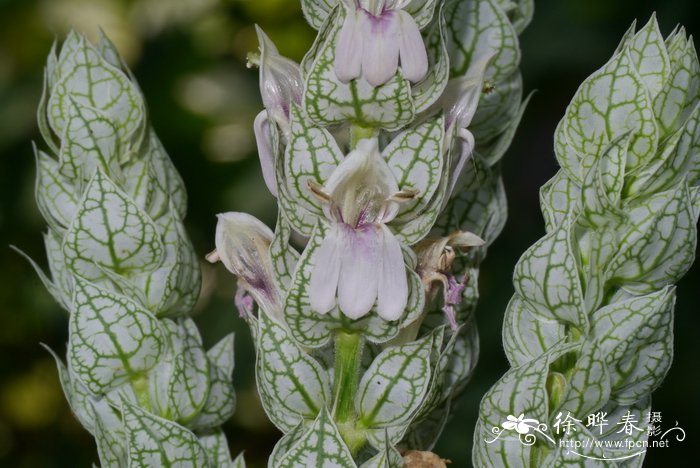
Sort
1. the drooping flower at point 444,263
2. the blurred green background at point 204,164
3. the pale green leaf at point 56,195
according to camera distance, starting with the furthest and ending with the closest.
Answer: the blurred green background at point 204,164, the pale green leaf at point 56,195, the drooping flower at point 444,263

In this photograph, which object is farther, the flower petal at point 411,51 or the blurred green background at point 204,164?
the blurred green background at point 204,164

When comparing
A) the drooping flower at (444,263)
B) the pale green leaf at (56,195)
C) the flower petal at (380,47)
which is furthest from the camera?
the pale green leaf at (56,195)

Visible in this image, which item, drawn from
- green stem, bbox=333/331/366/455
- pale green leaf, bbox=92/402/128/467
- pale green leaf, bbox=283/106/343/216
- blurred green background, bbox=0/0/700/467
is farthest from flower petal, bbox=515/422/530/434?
blurred green background, bbox=0/0/700/467

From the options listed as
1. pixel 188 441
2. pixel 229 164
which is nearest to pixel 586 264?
pixel 188 441

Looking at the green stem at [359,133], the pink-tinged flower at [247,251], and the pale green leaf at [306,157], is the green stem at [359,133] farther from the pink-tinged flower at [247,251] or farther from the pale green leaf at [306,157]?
the pink-tinged flower at [247,251]

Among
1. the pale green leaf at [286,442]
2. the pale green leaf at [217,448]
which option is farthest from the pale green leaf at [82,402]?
the pale green leaf at [286,442]

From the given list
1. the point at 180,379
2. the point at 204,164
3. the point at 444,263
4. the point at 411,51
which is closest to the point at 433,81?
the point at 411,51

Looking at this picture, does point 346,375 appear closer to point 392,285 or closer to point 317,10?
point 392,285

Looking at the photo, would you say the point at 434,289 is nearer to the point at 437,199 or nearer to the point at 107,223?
the point at 437,199
